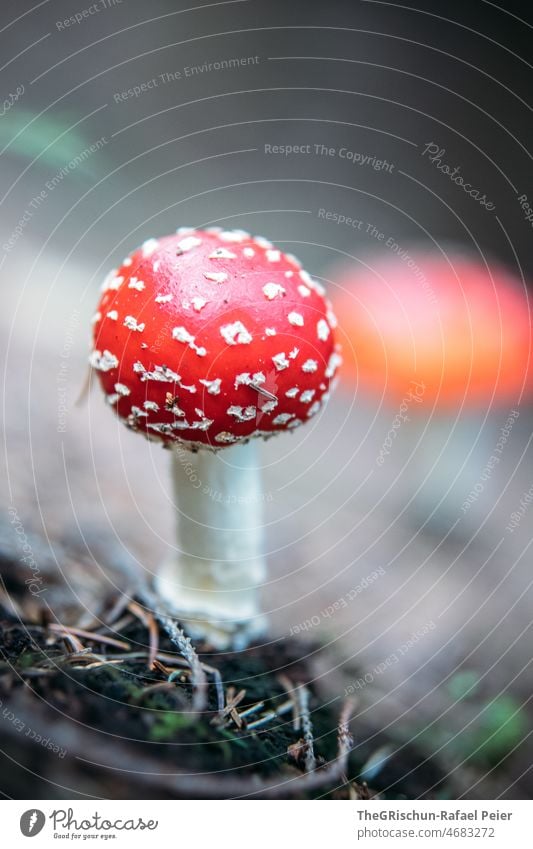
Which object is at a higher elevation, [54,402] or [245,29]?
[245,29]

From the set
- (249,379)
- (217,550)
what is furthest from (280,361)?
(217,550)

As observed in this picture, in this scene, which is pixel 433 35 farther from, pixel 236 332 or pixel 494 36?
pixel 236 332

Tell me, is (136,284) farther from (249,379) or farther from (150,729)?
(150,729)

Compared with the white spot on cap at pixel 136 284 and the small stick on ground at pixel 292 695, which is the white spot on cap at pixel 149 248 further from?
the small stick on ground at pixel 292 695

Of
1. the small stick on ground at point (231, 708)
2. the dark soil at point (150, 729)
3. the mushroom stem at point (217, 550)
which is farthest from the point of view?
the mushroom stem at point (217, 550)

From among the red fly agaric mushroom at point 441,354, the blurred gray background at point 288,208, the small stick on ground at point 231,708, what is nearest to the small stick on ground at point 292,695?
the small stick on ground at point 231,708
